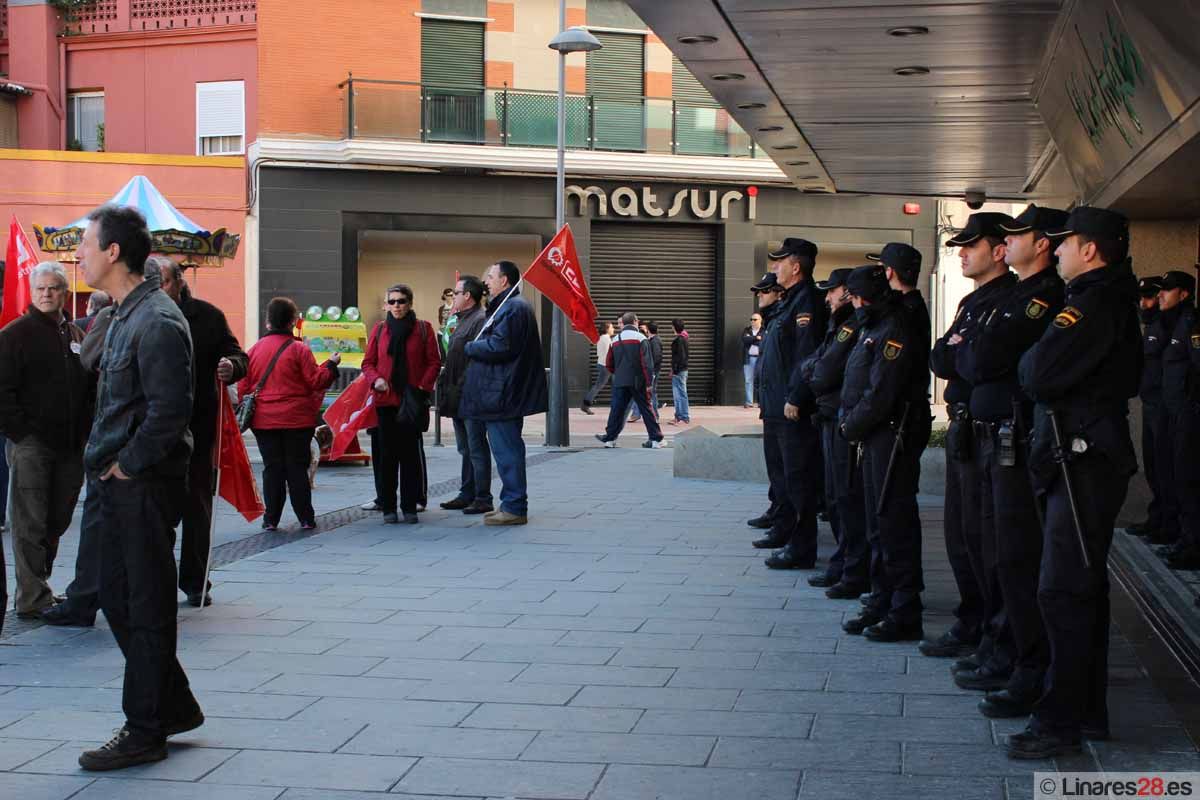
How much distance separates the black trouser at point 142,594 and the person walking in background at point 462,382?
21.6ft

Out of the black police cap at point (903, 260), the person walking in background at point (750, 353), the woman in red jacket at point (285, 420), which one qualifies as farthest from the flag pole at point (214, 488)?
the person walking in background at point (750, 353)

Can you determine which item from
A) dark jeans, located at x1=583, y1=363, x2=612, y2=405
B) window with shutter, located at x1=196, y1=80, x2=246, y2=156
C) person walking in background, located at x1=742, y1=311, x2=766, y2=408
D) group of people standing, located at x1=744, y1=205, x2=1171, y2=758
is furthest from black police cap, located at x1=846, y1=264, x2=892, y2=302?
window with shutter, located at x1=196, y1=80, x2=246, y2=156

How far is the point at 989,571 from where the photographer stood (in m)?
6.20

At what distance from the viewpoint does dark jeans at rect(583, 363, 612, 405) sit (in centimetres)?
2633

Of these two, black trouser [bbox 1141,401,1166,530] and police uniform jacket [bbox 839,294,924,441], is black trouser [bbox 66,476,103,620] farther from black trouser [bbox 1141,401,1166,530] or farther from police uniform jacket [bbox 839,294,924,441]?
black trouser [bbox 1141,401,1166,530]

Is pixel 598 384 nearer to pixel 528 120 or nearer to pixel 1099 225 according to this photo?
pixel 528 120

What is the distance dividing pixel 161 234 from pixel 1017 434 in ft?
47.1

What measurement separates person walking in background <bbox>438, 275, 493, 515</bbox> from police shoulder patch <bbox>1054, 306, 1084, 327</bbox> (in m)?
7.09

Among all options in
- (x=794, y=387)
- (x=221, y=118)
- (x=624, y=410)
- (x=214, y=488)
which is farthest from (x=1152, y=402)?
(x=221, y=118)

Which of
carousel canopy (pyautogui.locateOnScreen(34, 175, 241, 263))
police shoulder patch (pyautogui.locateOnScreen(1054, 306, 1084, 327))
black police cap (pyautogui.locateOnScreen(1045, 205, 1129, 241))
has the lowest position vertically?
police shoulder patch (pyautogui.locateOnScreen(1054, 306, 1084, 327))

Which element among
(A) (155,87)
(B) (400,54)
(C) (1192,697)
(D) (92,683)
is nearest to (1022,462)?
(C) (1192,697)

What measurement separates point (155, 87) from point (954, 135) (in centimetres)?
2247

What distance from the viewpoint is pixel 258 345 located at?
11344 millimetres

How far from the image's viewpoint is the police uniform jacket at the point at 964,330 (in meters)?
6.13
